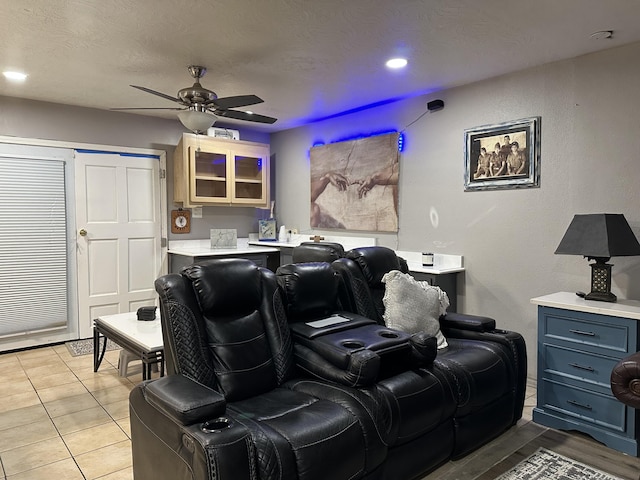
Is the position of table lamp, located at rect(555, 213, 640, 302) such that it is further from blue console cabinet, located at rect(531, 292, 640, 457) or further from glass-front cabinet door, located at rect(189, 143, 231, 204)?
glass-front cabinet door, located at rect(189, 143, 231, 204)

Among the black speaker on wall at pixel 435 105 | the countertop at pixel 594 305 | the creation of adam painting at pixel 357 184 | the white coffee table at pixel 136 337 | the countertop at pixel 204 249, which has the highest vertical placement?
the black speaker on wall at pixel 435 105

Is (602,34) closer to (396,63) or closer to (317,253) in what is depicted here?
(396,63)

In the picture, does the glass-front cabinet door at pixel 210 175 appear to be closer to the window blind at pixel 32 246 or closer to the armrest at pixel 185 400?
the window blind at pixel 32 246

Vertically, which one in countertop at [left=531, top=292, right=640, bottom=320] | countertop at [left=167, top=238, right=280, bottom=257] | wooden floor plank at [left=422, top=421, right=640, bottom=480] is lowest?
wooden floor plank at [left=422, top=421, right=640, bottom=480]

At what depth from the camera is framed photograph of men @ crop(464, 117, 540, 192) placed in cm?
350

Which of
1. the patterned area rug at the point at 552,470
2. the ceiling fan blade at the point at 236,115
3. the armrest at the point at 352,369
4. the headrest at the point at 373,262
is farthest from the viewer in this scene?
the ceiling fan blade at the point at 236,115

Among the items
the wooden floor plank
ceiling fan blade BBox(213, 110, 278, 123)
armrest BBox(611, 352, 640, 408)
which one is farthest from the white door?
armrest BBox(611, 352, 640, 408)

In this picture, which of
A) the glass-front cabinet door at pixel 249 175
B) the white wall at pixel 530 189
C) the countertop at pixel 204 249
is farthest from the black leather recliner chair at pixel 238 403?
the glass-front cabinet door at pixel 249 175

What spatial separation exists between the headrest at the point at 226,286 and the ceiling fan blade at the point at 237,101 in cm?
140

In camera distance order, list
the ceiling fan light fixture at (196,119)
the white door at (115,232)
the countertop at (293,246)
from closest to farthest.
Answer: the ceiling fan light fixture at (196,119) < the countertop at (293,246) < the white door at (115,232)

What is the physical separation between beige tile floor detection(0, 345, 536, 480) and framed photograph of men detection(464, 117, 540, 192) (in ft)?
5.53

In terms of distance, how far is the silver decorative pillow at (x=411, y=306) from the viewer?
287cm

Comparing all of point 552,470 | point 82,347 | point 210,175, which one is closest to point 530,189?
point 552,470

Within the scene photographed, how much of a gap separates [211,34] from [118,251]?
3145 millimetres
